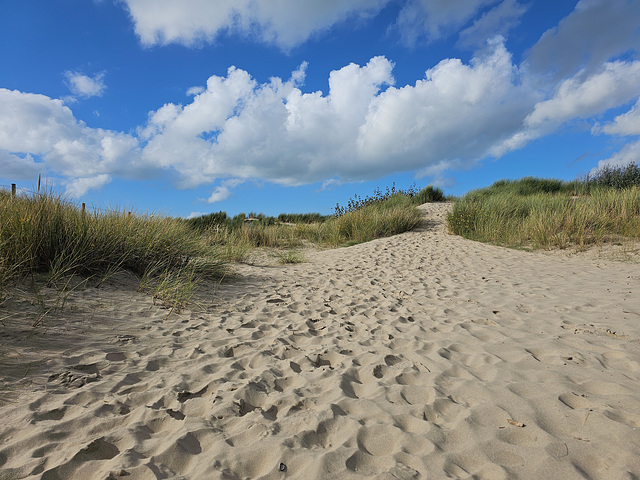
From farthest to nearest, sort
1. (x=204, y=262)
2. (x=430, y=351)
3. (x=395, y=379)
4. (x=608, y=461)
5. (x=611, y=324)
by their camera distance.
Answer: (x=204, y=262) → (x=611, y=324) → (x=430, y=351) → (x=395, y=379) → (x=608, y=461)

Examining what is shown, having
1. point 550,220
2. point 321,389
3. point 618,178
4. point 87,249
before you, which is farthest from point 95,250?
point 618,178

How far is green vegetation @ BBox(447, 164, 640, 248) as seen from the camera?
9.97 meters

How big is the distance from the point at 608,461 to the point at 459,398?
882 mm

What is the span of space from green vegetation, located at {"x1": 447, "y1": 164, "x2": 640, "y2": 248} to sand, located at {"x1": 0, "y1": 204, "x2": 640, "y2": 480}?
5.24 meters

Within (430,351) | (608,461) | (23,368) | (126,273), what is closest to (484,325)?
(430,351)

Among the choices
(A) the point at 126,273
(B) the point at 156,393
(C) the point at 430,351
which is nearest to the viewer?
(B) the point at 156,393

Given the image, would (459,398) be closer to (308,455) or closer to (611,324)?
(308,455)

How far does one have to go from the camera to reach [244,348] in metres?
3.55

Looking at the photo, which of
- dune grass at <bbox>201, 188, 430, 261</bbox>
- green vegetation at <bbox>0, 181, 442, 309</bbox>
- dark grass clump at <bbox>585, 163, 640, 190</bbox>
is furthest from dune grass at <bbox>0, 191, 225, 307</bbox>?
→ dark grass clump at <bbox>585, 163, 640, 190</bbox>

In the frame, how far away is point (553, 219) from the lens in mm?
10711

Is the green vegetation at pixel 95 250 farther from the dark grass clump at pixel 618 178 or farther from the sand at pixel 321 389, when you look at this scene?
the dark grass clump at pixel 618 178

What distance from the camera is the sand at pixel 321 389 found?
197 centimetres

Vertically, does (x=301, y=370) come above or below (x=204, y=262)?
below

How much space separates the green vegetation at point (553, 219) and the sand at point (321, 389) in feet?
17.2
